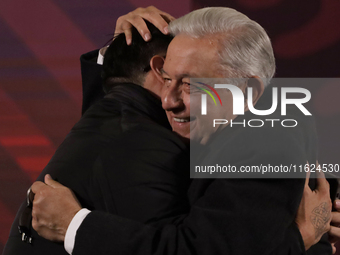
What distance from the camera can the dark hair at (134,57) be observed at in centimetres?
141

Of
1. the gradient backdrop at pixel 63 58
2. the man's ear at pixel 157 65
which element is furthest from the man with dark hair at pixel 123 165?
the gradient backdrop at pixel 63 58

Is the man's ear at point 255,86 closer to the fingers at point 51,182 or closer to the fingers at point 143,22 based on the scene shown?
the fingers at point 143,22

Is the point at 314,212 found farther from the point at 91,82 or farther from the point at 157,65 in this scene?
the point at 91,82

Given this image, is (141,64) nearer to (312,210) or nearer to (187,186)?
(187,186)

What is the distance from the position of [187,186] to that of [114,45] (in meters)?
0.68

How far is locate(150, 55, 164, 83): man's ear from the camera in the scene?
4.49 ft

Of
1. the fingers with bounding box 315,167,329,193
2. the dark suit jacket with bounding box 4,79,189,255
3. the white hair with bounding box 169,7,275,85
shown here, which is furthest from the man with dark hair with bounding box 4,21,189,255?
the fingers with bounding box 315,167,329,193

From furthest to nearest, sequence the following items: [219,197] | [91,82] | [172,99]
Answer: [91,82] → [172,99] → [219,197]

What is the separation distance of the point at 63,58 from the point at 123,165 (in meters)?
1.79

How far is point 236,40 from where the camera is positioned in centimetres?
121

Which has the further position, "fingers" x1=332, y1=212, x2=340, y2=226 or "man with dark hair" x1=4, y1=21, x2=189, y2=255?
"fingers" x1=332, y1=212, x2=340, y2=226

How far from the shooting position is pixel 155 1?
2568 millimetres

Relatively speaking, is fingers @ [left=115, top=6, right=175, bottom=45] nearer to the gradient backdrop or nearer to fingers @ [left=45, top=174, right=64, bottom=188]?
fingers @ [left=45, top=174, right=64, bottom=188]

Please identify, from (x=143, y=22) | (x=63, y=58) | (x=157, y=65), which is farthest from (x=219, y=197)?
(x=63, y=58)
